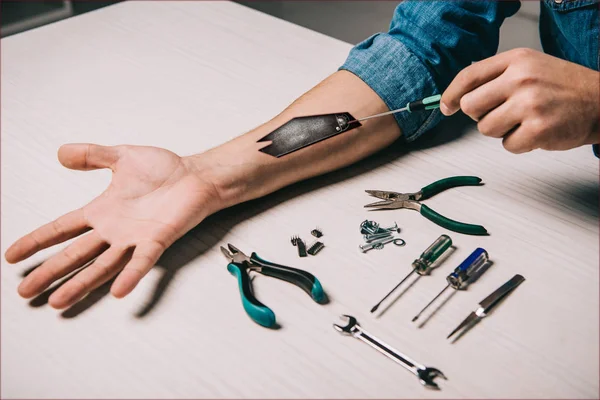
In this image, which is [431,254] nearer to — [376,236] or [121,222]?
[376,236]

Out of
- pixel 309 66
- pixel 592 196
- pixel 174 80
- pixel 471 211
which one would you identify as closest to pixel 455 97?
pixel 471 211

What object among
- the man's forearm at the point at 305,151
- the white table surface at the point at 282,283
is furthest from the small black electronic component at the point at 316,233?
the man's forearm at the point at 305,151

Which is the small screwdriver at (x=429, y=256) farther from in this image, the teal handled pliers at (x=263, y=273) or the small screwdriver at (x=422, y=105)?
the small screwdriver at (x=422, y=105)

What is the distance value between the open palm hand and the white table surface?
0.03m

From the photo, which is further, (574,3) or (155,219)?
(574,3)

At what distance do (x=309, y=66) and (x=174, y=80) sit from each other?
12.9 inches

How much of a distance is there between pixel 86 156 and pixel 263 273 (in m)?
0.36

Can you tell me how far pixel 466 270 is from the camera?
81 cm

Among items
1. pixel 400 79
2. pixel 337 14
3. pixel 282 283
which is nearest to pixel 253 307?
pixel 282 283

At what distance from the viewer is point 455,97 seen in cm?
91

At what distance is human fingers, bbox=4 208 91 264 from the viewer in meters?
0.84

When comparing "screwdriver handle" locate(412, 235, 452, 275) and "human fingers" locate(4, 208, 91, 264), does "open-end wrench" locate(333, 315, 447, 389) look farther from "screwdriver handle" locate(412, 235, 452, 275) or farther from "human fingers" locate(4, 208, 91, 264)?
"human fingers" locate(4, 208, 91, 264)

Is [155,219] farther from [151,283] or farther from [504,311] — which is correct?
[504,311]

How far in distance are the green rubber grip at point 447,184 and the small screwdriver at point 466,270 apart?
16cm
